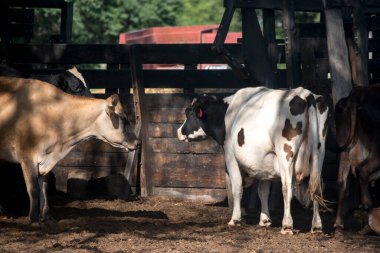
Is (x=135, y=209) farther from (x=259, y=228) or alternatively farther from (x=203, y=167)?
(x=259, y=228)

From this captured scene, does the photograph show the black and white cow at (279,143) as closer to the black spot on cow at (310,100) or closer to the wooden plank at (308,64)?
the black spot on cow at (310,100)

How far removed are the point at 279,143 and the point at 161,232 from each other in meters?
1.63

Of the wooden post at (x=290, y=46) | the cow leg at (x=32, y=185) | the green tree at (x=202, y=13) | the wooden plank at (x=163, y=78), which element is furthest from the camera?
the green tree at (x=202, y=13)

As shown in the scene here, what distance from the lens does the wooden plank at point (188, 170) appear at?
1321cm

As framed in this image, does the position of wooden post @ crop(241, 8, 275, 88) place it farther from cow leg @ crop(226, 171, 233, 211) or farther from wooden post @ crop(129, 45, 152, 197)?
cow leg @ crop(226, 171, 233, 211)

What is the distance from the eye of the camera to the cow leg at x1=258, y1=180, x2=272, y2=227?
1117cm

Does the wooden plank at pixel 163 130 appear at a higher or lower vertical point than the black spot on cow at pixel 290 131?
lower

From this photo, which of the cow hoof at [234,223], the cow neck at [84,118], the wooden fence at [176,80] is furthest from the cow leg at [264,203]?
the cow neck at [84,118]

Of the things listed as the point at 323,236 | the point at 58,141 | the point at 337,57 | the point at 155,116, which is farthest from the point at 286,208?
the point at 155,116

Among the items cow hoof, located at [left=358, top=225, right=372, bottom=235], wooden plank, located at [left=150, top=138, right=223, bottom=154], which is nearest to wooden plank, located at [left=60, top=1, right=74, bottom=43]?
wooden plank, located at [left=150, top=138, right=223, bottom=154]

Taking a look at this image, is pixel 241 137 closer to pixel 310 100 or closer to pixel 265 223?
pixel 310 100

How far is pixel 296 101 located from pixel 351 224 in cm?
194

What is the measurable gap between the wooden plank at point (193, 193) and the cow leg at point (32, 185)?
2927 mm

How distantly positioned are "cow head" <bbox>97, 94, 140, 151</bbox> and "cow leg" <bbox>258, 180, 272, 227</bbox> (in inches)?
65.2
